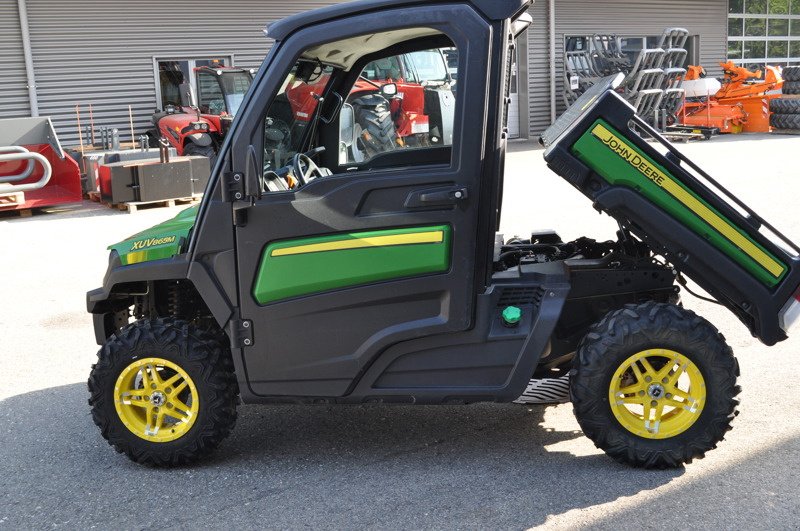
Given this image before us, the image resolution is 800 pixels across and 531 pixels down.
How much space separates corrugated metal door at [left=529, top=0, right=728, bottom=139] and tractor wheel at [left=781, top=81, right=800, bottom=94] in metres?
3.49

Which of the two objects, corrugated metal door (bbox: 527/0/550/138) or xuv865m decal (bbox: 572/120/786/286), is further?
corrugated metal door (bbox: 527/0/550/138)

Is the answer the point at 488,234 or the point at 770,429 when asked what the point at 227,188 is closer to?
the point at 488,234

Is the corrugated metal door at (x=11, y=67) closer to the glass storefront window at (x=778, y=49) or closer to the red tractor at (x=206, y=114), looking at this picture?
the red tractor at (x=206, y=114)

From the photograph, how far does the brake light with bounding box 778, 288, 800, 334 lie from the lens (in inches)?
163

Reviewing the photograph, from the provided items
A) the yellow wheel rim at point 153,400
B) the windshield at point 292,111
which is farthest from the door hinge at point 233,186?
the yellow wheel rim at point 153,400

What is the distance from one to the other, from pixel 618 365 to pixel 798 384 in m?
1.77

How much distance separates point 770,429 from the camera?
465cm

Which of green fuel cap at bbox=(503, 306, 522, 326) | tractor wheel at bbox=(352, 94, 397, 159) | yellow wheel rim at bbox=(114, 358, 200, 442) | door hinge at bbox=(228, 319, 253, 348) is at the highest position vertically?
tractor wheel at bbox=(352, 94, 397, 159)

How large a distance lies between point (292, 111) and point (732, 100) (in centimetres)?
2114

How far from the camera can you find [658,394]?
13.8 feet


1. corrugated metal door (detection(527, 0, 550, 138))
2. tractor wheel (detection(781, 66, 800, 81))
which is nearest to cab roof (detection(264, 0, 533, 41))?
corrugated metal door (detection(527, 0, 550, 138))

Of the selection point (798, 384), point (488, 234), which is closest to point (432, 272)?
point (488, 234)

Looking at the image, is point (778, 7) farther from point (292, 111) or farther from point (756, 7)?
point (292, 111)

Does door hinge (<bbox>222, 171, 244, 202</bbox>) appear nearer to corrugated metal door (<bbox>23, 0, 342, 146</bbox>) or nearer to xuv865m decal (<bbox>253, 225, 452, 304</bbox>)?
xuv865m decal (<bbox>253, 225, 452, 304</bbox>)
